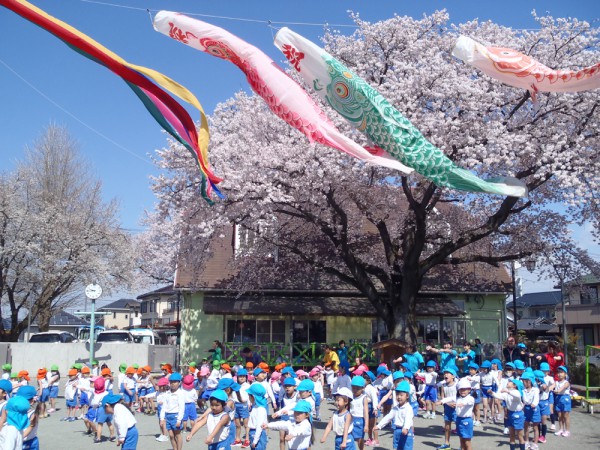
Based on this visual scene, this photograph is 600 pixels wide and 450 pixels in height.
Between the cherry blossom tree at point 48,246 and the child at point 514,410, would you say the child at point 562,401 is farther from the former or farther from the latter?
the cherry blossom tree at point 48,246

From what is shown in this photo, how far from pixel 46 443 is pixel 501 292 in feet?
68.0

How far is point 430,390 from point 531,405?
12.5 feet

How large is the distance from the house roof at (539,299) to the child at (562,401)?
4665 centimetres

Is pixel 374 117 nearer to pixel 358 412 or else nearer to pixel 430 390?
pixel 358 412

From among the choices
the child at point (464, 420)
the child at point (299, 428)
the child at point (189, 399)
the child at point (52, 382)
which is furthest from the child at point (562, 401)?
the child at point (52, 382)

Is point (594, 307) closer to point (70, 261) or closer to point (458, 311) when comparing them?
point (458, 311)

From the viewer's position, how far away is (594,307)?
153ft

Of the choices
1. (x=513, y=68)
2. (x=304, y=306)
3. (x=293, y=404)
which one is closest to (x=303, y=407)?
(x=293, y=404)

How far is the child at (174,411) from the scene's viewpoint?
12.2m

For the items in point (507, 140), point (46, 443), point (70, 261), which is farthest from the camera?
point (70, 261)

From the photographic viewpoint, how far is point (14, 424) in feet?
27.7

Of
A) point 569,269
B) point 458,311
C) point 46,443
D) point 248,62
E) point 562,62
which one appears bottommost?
point 46,443

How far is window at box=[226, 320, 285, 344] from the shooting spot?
91.6 ft

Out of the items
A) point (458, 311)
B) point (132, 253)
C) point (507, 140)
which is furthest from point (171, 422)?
point (132, 253)
